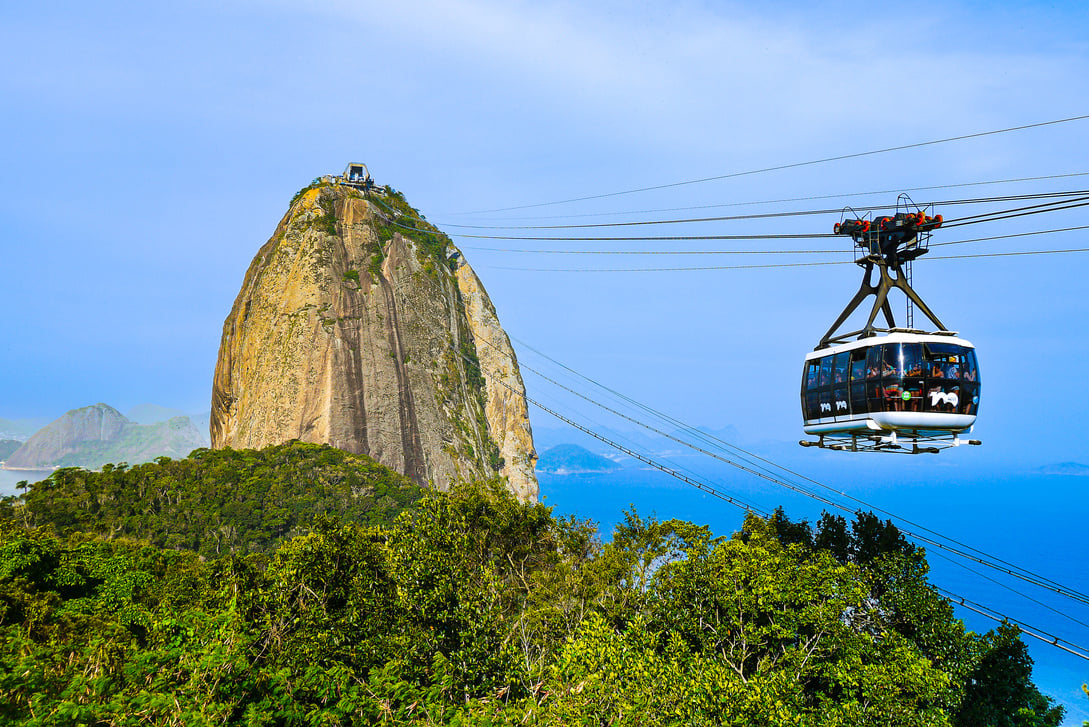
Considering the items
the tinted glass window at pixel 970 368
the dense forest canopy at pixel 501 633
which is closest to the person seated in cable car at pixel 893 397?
the tinted glass window at pixel 970 368

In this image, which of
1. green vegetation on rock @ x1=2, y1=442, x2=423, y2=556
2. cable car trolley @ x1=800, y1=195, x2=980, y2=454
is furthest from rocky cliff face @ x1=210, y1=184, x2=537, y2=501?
cable car trolley @ x1=800, y1=195, x2=980, y2=454

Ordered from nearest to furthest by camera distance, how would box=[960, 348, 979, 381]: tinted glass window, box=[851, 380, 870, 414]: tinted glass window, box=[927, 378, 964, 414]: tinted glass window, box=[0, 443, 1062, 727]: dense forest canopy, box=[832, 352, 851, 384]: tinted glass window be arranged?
1. box=[0, 443, 1062, 727]: dense forest canopy
2. box=[927, 378, 964, 414]: tinted glass window
3. box=[960, 348, 979, 381]: tinted glass window
4. box=[851, 380, 870, 414]: tinted glass window
5. box=[832, 352, 851, 384]: tinted glass window

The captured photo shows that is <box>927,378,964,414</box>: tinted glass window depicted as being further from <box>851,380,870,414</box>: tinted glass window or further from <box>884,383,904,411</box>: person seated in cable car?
<box>851,380,870,414</box>: tinted glass window

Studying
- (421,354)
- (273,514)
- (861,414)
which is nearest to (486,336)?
(421,354)

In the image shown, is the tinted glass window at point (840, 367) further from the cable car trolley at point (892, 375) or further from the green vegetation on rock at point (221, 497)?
the green vegetation on rock at point (221, 497)

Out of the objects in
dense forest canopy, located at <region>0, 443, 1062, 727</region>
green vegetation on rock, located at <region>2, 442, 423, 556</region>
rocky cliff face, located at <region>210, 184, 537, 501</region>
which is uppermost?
rocky cliff face, located at <region>210, 184, 537, 501</region>

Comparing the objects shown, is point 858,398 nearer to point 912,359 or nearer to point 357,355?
point 912,359
